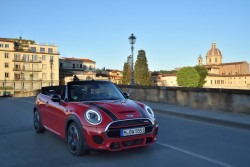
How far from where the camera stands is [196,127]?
8719 millimetres

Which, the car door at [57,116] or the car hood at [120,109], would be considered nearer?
the car hood at [120,109]

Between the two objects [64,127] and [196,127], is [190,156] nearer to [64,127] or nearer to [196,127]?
[64,127]

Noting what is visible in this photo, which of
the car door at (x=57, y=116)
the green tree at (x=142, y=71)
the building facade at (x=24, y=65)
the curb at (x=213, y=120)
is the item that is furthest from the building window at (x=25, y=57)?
the car door at (x=57, y=116)

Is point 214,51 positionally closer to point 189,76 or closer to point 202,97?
point 189,76

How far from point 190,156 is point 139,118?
4.03 feet

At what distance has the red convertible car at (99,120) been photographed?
194 inches

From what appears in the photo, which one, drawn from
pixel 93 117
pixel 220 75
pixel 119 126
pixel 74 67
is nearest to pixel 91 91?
pixel 93 117

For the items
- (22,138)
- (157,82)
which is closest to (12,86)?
(157,82)

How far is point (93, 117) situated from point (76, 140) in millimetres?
648

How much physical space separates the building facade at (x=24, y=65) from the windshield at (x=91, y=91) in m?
82.2

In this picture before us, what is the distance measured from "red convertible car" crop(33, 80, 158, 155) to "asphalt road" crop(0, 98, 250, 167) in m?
→ 0.28

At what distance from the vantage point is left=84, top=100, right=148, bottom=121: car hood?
5.04 metres

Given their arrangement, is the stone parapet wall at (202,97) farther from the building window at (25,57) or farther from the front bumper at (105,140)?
the building window at (25,57)

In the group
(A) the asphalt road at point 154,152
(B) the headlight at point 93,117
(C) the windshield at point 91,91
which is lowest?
(A) the asphalt road at point 154,152
